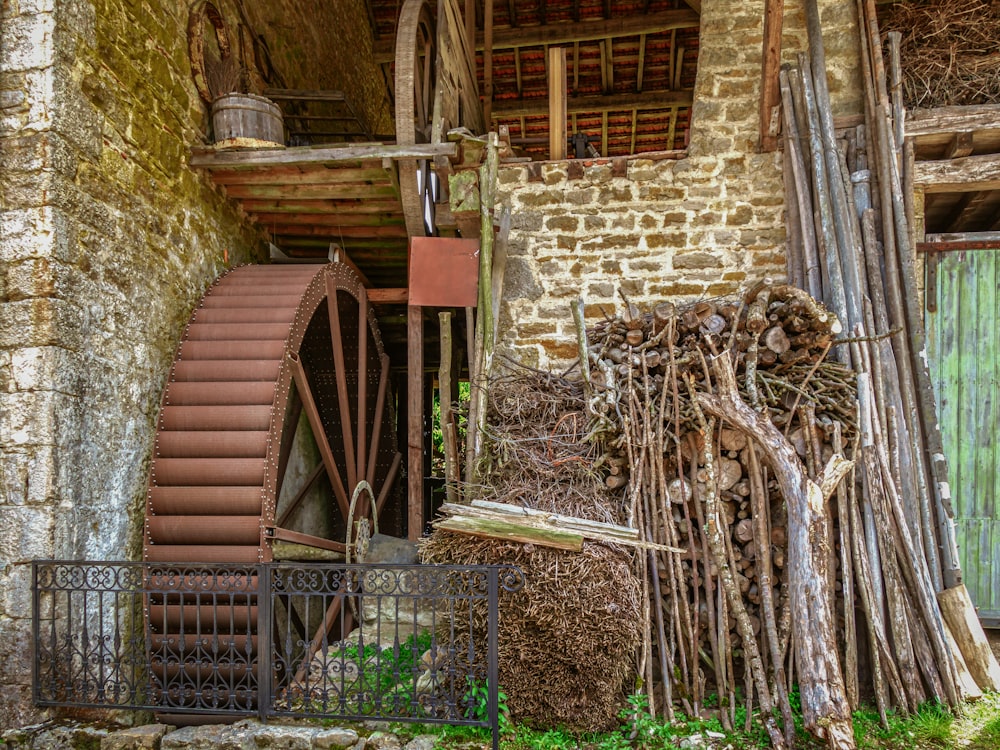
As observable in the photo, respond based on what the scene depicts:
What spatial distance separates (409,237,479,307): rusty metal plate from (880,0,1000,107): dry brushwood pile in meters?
3.36

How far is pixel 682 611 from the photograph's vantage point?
4086 mm

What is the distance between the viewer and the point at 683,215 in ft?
16.9

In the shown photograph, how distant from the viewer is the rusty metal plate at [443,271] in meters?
5.09

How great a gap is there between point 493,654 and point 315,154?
347 cm

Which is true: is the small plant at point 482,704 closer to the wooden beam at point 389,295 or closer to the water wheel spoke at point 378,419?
the water wheel spoke at point 378,419

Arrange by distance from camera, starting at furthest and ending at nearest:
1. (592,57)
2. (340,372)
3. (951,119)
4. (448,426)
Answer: (592,57), (340,372), (951,119), (448,426)

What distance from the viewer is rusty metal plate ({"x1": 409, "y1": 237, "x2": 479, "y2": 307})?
5087 millimetres

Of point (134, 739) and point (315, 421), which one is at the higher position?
point (315, 421)

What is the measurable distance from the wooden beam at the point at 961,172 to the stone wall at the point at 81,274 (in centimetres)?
520

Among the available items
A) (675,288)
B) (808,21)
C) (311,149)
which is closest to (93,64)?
(311,149)

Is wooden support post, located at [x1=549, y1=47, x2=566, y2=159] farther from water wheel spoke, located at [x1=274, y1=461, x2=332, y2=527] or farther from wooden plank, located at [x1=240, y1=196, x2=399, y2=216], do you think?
water wheel spoke, located at [x1=274, y1=461, x2=332, y2=527]

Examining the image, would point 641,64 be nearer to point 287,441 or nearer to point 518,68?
point 518,68

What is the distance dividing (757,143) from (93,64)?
169 inches

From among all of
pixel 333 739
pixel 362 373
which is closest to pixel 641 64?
pixel 362 373
